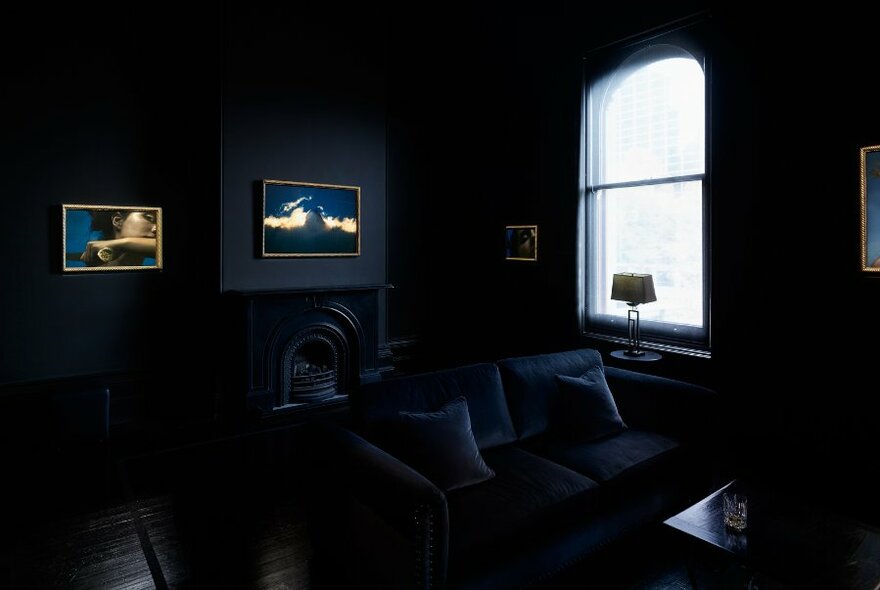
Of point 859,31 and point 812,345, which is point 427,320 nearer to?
point 812,345

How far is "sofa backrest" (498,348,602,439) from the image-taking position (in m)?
3.23

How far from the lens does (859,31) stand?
11.3 feet

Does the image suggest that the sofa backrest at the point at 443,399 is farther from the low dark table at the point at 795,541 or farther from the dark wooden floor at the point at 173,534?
the low dark table at the point at 795,541

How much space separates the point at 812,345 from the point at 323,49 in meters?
4.94

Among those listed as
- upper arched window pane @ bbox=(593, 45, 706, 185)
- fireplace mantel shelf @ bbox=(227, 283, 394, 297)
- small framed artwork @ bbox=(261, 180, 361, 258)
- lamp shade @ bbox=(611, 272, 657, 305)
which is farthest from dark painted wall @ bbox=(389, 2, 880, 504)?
small framed artwork @ bbox=(261, 180, 361, 258)

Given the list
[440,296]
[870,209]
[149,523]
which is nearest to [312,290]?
[440,296]

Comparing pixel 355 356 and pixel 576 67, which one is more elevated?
pixel 576 67

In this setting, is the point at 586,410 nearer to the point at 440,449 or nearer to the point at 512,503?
the point at 512,503

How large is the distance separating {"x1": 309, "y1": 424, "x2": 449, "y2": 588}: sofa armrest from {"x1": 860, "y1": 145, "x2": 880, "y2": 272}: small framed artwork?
3.11 meters

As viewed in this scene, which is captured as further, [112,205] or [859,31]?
[112,205]

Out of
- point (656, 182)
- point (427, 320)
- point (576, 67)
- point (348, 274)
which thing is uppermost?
point (576, 67)

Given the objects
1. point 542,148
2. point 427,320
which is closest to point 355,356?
point 427,320

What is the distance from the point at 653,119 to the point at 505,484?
11.7 feet

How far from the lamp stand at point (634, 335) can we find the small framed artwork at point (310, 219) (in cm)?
278
